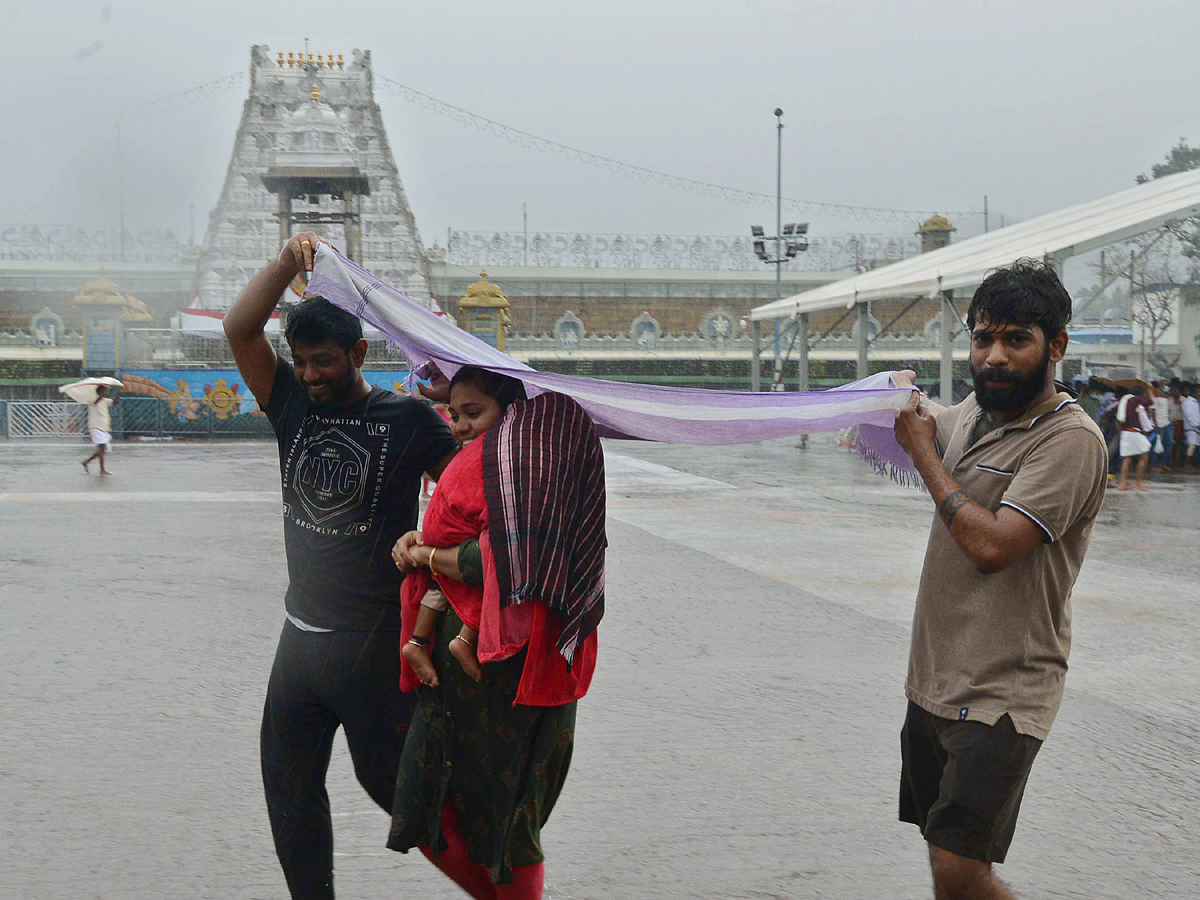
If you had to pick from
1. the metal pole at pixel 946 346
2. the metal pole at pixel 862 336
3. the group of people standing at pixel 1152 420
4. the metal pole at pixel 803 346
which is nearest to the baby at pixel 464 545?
the group of people standing at pixel 1152 420

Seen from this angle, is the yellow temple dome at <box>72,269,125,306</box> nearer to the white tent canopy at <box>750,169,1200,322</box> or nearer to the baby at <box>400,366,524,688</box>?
the white tent canopy at <box>750,169,1200,322</box>

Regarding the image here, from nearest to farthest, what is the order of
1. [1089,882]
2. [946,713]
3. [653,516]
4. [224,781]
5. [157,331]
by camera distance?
[946,713] → [1089,882] → [224,781] → [653,516] → [157,331]

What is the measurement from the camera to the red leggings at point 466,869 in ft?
8.87

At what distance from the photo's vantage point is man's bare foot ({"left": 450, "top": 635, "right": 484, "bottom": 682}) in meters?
2.59

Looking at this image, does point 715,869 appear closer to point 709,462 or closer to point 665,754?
point 665,754

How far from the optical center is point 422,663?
2.67 metres

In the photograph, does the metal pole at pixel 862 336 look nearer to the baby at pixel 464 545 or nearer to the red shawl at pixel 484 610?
the baby at pixel 464 545

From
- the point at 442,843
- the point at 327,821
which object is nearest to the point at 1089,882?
the point at 442,843

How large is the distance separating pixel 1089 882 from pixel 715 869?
1078mm

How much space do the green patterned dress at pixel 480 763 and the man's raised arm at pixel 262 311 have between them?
87 cm

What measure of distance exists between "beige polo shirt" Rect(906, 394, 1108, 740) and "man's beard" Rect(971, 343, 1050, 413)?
0.14 ft

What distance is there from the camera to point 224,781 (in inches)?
164

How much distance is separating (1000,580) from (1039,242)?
15.4 metres

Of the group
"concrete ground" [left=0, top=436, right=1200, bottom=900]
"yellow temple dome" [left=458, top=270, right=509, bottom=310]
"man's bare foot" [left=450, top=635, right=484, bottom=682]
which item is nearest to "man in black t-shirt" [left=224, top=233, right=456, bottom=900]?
"man's bare foot" [left=450, top=635, right=484, bottom=682]
